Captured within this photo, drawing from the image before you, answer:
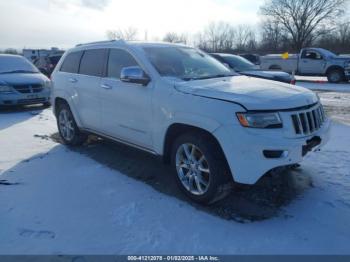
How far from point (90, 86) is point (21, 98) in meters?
5.28

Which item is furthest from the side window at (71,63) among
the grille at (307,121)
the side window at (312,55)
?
the side window at (312,55)

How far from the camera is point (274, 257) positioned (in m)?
2.88

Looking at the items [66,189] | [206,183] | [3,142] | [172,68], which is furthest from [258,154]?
[3,142]

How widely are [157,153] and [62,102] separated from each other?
9.59ft

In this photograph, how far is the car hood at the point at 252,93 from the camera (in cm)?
334

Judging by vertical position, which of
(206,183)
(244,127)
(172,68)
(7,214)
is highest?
(172,68)

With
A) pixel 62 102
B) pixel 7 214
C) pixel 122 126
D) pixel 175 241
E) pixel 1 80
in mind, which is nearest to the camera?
pixel 175 241

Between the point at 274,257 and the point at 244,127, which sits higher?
the point at 244,127

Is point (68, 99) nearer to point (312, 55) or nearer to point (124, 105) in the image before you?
point (124, 105)

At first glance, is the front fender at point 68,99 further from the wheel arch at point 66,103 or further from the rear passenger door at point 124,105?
the rear passenger door at point 124,105

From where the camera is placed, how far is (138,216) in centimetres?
360

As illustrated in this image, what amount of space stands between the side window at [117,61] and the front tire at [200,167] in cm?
148

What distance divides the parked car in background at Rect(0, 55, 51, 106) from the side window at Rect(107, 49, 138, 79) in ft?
18.7

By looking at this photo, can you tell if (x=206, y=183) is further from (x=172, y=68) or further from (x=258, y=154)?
(x=172, y=68)
